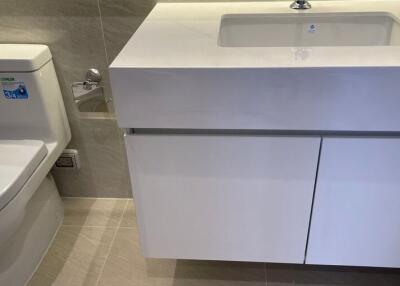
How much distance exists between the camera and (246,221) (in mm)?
995

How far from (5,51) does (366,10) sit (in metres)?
1.10

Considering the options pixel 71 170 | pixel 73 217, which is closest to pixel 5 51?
pixel 71 170

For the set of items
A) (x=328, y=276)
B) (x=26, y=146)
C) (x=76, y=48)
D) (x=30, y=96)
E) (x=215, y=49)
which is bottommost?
(x=328, y=276)

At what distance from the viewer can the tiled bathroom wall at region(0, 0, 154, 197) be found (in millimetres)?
1244

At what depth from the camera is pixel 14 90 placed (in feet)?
4.14

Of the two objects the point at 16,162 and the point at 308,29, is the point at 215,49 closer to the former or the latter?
the point at 308,29

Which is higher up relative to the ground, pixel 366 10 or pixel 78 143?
pixel 366 10

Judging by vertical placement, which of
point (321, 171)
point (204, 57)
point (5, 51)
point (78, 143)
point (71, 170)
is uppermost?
point (204, 57)

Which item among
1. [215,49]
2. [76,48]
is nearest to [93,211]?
[76,48]

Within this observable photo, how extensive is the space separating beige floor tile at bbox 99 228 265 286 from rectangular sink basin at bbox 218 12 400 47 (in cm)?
75

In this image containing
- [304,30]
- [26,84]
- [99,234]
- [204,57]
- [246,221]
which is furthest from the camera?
[99,234]

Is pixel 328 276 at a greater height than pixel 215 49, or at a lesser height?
lesser

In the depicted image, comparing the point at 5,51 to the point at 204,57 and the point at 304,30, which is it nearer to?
the point at 204,57

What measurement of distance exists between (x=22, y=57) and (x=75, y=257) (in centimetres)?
71
